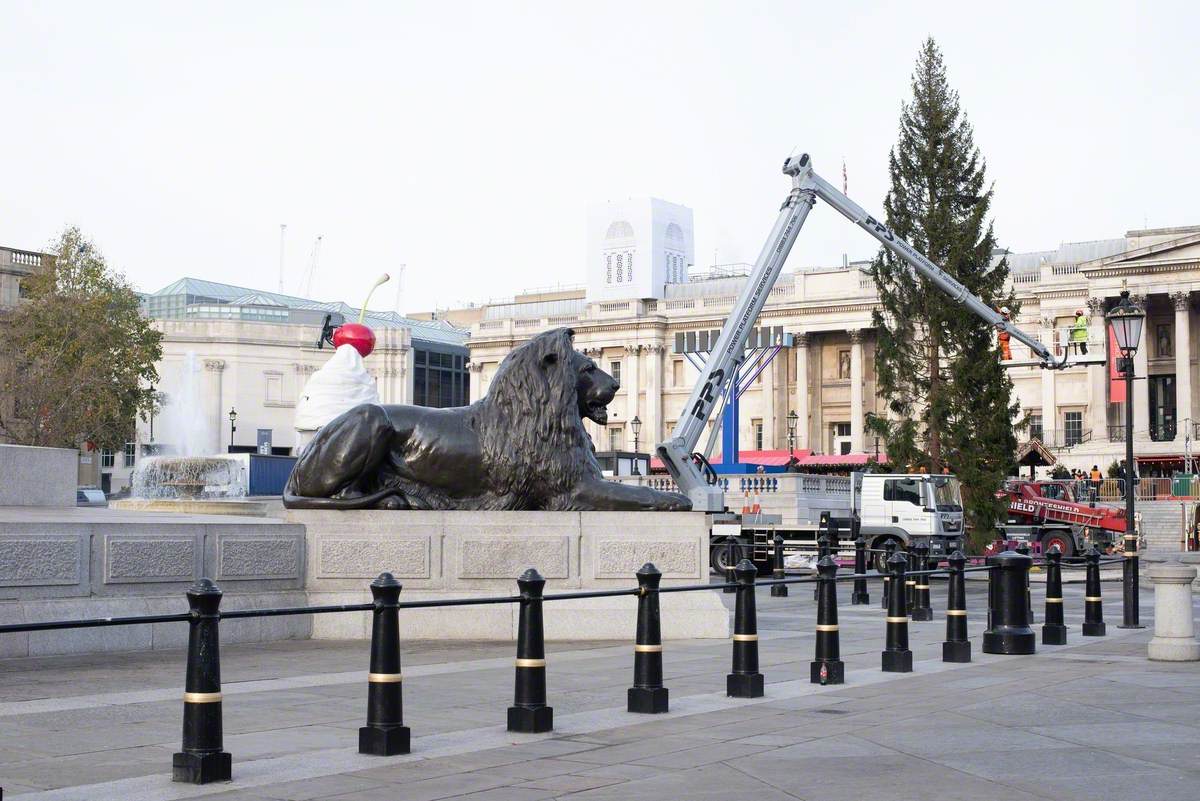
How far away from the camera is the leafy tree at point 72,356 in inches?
2223

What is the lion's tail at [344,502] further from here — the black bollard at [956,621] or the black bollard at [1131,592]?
the black bollard at [1131,592]

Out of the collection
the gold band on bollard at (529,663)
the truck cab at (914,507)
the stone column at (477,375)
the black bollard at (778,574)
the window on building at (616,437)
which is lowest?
the black bollard at (778,574)

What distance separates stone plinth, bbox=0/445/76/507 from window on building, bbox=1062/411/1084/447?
270 ft

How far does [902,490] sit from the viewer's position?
1622 inches

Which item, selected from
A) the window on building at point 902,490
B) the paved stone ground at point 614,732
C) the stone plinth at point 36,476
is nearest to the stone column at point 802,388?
the window on building at point 902,490

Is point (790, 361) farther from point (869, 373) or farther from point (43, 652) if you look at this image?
point (43, 652)

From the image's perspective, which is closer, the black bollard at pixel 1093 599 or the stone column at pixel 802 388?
the black bollard at pixel 1093 599

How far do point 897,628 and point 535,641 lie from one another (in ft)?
18.5

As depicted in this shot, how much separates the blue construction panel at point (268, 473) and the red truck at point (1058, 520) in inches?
889

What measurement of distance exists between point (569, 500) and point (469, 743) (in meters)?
7.39

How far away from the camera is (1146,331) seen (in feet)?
302

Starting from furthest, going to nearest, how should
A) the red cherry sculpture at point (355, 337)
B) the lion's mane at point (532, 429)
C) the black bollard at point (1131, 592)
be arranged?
the red cherry sculpture at point (355, 337)
the black bollard at point (1131, 592)
the lion's mane at point (532, 429)

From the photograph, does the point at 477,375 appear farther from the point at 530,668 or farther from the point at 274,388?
the point at 530,668

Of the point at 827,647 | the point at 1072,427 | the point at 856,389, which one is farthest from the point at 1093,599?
the point at 856,389
